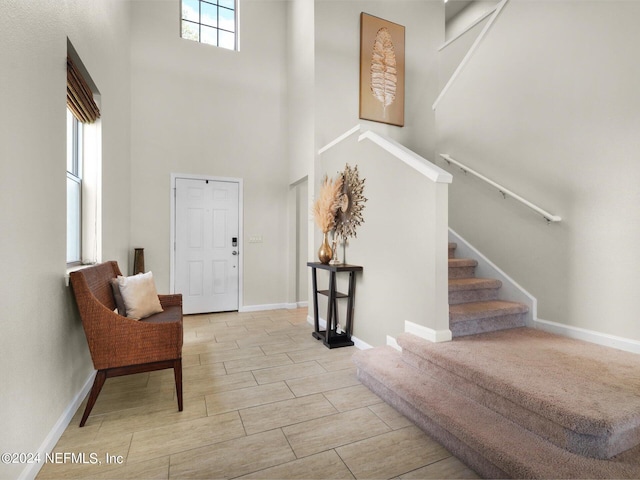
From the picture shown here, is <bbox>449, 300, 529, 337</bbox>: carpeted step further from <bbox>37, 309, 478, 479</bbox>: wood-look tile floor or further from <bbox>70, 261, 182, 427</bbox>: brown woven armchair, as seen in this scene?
<bbox>70, 261, 182, 427</bbox>: brown woven armchair

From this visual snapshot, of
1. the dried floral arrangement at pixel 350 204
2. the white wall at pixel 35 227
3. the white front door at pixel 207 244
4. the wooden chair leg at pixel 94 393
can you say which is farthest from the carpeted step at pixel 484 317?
the white front door at pixel 207 244

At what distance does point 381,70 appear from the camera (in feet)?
15.2

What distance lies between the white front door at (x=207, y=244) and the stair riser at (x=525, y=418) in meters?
3.56

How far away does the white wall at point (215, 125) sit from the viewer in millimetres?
4633

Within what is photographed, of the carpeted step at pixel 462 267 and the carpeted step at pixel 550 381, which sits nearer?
the carpeted step at pixel 550 381

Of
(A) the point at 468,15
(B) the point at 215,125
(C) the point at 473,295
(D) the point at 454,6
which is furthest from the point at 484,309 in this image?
(D) the point at 454,6

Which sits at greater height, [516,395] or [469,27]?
[469,27]

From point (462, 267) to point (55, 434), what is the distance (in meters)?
3.53

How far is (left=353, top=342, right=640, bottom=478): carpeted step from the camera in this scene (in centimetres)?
139

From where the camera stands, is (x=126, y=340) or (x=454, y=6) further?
(x=454, y=6)

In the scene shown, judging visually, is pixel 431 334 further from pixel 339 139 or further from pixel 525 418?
pixel 339 139

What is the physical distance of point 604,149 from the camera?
252 centimetres

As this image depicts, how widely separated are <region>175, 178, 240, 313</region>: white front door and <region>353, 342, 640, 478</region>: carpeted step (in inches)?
128

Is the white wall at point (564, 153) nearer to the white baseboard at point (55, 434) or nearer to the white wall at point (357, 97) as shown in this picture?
the white wall at point (357, 97)
